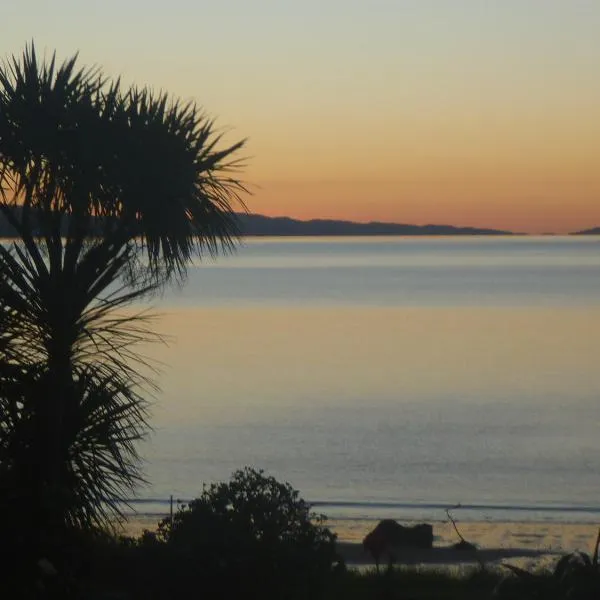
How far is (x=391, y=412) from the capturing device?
27.8m

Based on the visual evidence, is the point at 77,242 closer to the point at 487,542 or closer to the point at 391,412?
the point at 487,542

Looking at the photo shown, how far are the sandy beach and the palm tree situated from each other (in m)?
3.29

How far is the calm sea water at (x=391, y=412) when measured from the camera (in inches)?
750

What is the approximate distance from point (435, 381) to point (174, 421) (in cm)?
934

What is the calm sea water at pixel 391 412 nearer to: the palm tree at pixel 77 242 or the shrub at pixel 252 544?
the palm tree at pixel 77 242

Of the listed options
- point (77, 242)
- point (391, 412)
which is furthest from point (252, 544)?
point (391, 412)

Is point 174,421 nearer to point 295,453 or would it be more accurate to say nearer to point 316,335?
point 295,453

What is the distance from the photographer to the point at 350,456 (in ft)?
72.6

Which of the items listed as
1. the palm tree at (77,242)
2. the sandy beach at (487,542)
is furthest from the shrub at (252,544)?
the sandy beach at (487,542)

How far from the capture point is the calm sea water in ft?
62.5

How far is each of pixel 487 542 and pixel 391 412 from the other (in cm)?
1355

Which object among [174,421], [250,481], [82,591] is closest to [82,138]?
[250,481]

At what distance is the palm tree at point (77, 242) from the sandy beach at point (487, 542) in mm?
3286

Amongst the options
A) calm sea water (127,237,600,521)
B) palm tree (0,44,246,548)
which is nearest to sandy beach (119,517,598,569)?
calm sea water (127,237,600,521)
